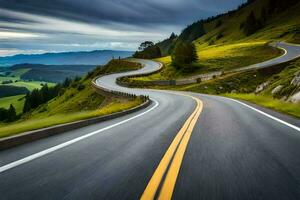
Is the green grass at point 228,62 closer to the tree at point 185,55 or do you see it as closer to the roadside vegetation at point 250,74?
the roadside vegetation at point 250,74

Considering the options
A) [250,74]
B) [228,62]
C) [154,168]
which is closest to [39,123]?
[154,168]

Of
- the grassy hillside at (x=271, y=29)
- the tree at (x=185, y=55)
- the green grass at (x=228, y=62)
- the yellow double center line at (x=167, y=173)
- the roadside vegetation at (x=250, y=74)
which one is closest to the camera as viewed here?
the yellow double center line at (x=167, y=173)

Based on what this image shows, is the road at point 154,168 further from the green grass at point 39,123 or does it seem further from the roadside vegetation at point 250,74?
the roadside vegetation at point 250,74

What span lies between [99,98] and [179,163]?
47071 millimetres

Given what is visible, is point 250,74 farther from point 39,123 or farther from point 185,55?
point 39,123

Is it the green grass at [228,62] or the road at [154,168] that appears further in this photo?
the green grass at [228,62]

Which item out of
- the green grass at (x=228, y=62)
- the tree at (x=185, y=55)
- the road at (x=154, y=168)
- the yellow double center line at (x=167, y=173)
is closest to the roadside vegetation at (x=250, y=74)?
the green grass at (x=228, y=62)

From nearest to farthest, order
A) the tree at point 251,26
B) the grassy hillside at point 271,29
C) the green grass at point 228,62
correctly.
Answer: the green grass at point 228,62 < the grassy hillside at point 271,29 < the tree at point 251,26

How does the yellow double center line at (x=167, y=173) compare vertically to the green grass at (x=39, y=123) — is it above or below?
above

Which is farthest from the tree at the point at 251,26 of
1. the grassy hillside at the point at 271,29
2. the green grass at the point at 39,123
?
the green grass at the point at 39,123

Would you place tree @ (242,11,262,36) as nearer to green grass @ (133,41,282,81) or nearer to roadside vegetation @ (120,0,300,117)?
roadside vegetation @ (120,0,300,117)

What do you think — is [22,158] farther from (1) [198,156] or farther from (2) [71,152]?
(1) [198,156]

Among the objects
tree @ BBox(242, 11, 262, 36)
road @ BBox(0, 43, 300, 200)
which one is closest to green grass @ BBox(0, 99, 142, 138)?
road @ BBox(0, 43, 300, 200)

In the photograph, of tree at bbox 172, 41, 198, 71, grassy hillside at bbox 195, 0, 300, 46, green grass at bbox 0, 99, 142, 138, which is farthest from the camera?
grassy hillside at bbox 195, 0, 300, 46
